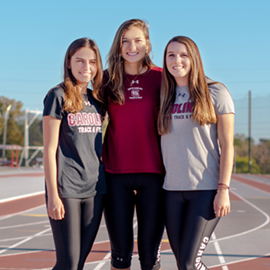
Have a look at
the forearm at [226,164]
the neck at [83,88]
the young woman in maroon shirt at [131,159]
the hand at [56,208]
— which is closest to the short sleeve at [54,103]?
the neck at [83,88]

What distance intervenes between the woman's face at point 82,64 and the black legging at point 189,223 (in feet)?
3.73

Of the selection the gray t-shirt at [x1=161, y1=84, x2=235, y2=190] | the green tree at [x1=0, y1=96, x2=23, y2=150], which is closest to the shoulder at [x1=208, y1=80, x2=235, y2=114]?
the gray t-shirt at [x1=161, y1=84, x2=235, y2=190]

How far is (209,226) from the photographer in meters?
3.22

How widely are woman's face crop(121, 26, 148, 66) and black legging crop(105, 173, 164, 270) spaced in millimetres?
979

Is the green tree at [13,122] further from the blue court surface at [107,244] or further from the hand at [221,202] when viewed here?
the hand at [221,202]

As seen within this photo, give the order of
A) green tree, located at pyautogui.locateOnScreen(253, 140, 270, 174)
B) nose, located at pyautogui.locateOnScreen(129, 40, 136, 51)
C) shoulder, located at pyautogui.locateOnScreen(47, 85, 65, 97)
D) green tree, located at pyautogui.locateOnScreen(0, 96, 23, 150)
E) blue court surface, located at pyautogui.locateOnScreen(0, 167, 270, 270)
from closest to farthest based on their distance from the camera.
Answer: shoulder, located at pyautogui.locateOnScreen(47, 85, 65, 97)
nose, located at pyautogui.locateOnScreen(129, 40, 136, 51)
blue court surface, located at pyautogui.locateOnScreen(0, 167, 270, 270)
green tree, located at pyautogui.locateOnScreen(0, 96, 23, 150)
green tree, located at pyautogui.locateOnScreen(253, 140, 270, 174)

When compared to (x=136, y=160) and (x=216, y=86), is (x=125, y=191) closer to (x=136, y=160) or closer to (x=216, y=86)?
(x=136, y=160)

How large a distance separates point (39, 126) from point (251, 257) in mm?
92587

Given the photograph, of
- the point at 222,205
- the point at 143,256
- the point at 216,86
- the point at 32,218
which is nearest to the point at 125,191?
the point at 143,256

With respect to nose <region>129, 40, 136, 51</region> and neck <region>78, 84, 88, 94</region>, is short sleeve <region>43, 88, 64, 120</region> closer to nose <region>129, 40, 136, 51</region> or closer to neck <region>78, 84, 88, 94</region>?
neck <region>78, 84, 88, 94</region>

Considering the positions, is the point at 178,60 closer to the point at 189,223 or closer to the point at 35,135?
the point at 189,223

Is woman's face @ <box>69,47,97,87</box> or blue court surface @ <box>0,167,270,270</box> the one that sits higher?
woman's face @ <box>69,47,97,87</box>

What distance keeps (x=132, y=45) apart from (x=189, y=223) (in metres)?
1.51

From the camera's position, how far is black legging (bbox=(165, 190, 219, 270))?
313 centimetres
